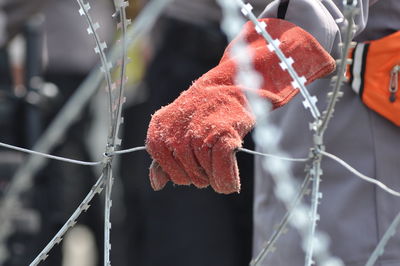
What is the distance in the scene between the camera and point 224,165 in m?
1.04

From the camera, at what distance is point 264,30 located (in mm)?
1068

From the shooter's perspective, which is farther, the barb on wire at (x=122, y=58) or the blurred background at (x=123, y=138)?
the blurred background at (x=123, y=138)

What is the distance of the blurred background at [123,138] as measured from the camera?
7.16ft

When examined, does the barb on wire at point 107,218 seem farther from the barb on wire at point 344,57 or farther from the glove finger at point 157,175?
the barb on wire at point 344,57

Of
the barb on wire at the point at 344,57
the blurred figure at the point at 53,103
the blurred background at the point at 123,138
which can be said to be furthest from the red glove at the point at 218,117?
the blurred figure at the point at 53,103

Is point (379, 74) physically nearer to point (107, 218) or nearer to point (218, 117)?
point (218, 117)

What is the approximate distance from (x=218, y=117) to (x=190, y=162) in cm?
6

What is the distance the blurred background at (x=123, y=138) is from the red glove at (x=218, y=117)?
3.16 feet

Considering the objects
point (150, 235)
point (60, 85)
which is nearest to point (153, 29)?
point (60, 85)

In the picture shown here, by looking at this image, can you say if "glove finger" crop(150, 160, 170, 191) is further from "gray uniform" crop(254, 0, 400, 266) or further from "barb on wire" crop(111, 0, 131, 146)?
"gray uniform" crop(254, 0, 400, 266)

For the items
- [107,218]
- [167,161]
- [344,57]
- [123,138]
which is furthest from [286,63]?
[123,138]

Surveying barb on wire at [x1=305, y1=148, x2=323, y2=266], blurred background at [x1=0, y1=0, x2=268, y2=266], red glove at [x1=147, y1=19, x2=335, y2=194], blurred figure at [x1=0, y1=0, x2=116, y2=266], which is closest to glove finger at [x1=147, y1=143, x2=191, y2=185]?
red glove at [x1=147, y1=19, x2=335, y2=194]

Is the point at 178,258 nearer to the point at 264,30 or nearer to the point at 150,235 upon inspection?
the point at 150,235

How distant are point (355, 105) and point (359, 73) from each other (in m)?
0.05
